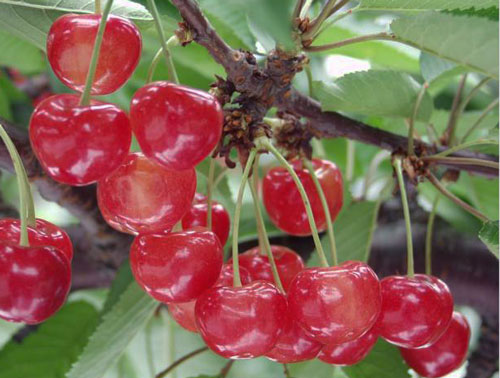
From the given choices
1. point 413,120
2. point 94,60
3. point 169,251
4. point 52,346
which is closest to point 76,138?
point 94,60

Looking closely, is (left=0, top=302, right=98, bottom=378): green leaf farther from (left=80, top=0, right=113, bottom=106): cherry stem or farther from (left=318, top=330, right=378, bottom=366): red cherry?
(left=80, top=0, right=113, bottom=106): cherry stem

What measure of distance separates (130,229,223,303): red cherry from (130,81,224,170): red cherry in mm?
129

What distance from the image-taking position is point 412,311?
0.86 m

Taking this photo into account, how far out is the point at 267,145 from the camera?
32.7 inches

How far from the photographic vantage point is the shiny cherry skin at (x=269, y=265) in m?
0.90

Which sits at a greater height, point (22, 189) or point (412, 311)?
point (22, 189)

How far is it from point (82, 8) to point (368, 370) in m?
0.69

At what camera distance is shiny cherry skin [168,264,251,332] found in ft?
2.73

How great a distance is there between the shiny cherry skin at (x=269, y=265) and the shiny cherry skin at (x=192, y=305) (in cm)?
3

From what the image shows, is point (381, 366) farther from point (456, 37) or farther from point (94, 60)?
point (94, 60)

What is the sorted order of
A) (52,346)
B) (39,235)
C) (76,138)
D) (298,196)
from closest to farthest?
(76,138) → (39,235) → (298,196) → (52,346)

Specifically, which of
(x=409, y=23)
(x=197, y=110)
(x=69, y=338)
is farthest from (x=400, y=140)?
(x=69, y=338)

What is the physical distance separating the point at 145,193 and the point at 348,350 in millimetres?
343

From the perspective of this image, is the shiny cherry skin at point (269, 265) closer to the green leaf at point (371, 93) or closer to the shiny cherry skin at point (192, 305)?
the shiny cherry skin at point (192, 305)
